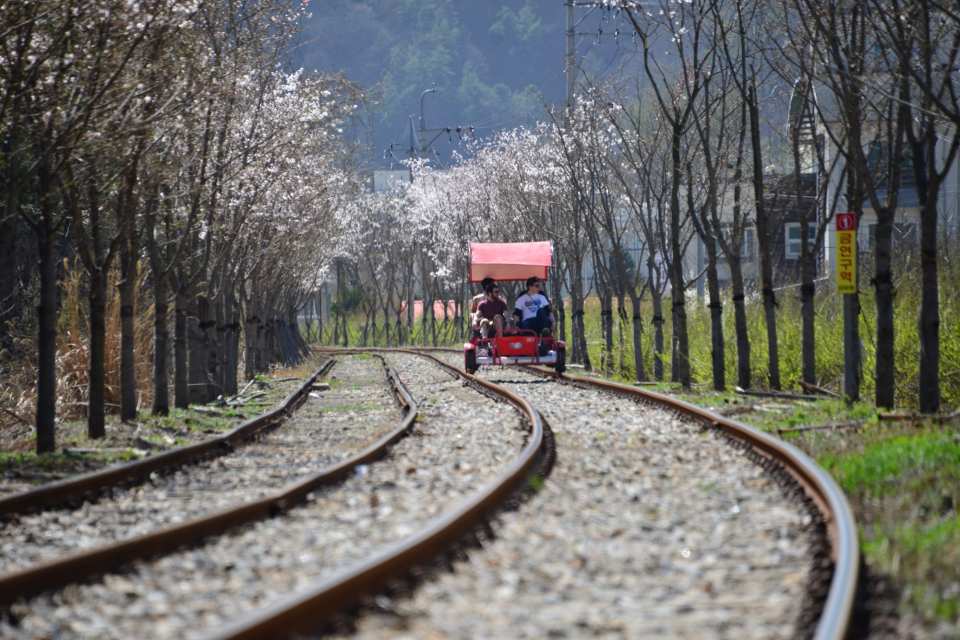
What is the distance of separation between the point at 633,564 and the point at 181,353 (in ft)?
56.6

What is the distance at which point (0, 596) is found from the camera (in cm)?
636

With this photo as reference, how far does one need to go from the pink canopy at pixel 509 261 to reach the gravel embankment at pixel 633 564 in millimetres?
18348

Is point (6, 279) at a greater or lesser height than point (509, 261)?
lesser

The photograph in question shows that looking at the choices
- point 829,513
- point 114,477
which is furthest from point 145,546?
point 829,513

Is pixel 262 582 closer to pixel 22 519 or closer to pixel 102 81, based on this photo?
pixel 22 519

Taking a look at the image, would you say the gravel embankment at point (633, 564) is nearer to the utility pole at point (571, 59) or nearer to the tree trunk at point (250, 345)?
the utility pole at point (571, 59)

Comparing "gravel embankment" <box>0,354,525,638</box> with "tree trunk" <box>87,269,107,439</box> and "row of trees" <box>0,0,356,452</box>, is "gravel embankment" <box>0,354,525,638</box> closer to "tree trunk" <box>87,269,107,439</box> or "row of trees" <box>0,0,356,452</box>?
"row of trees" <box>0,0,356,452</box>

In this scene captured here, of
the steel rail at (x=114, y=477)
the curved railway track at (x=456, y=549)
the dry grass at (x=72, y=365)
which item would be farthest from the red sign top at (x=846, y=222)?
the dry grass at (x=72, y=365)

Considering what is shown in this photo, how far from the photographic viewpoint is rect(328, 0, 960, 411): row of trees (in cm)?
1579

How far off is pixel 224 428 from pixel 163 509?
797cm

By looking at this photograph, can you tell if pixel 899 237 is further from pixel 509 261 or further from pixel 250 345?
pixel 250 345

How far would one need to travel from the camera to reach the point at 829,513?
7.94 m

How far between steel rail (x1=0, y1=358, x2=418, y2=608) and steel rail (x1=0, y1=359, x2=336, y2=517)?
1.74 metres

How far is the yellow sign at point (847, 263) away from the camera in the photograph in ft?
52.4
